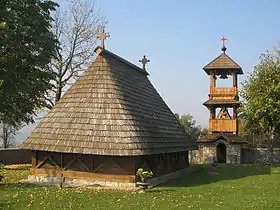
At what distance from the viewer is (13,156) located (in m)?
26.1

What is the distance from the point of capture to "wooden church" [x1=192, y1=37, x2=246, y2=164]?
28156 mm

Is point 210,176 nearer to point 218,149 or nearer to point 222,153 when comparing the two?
point 218,149

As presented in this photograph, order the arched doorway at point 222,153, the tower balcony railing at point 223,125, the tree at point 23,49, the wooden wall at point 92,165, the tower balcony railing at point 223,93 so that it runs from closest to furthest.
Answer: the wooden wall at point 92,165 < the tree at point 23,49 < the tower balcony railing at point 223,125 < the arched doorway at point 222,153 < the tower balcony railing at point 223,93

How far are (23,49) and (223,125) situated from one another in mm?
18907

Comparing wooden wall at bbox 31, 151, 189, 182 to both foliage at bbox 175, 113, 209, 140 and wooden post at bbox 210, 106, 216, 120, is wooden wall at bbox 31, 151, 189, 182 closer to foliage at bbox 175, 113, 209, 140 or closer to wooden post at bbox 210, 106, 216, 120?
wooden post at bbox 210, 106, 216, 120

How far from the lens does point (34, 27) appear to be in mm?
17656

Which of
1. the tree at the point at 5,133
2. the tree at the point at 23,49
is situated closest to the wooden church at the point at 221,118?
the tree at the point at 23,49

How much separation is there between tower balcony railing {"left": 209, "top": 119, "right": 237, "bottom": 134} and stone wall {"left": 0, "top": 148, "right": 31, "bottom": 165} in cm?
1610

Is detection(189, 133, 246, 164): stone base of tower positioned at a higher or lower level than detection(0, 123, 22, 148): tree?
lower

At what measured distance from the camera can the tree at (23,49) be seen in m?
16.0

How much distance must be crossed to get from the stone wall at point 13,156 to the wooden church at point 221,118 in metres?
14.4

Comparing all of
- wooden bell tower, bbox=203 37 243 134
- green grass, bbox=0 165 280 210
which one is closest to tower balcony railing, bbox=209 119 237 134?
wooden bell tower, bbox=203 37 243 134

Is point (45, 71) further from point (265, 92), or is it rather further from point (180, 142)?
point (265, 92)

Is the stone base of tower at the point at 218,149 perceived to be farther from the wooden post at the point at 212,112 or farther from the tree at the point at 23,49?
the tree at the point at 23,49
